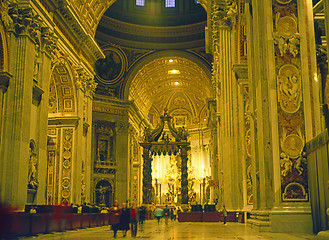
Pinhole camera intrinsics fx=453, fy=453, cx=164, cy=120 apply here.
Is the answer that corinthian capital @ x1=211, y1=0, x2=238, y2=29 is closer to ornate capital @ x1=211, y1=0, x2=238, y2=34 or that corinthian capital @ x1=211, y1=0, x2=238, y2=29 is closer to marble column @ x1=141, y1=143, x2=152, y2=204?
ornate capital @ x1=211, y1=0, x2=238, y2=34

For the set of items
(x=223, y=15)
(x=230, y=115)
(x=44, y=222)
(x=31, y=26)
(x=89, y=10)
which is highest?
(x=89, y=10)

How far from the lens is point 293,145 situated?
7871mm

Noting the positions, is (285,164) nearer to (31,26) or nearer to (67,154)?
(31,26)

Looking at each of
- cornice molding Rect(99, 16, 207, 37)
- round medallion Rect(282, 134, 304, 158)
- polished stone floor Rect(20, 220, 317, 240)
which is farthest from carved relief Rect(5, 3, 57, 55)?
cornice molding Rect(99, 16, 207, 37)

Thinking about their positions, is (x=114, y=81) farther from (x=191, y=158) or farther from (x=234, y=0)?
(x=234, y=0)

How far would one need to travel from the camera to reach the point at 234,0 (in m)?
14.1

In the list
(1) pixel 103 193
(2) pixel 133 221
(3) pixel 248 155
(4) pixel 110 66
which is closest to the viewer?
(2) pixel 133 221

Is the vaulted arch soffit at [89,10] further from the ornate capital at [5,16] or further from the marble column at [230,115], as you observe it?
the marble column at [230,115]

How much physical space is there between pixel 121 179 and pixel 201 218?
1331cm

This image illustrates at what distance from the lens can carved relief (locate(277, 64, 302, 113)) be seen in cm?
798

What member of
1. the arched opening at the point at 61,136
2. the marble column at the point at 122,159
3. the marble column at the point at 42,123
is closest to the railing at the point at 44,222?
the marble column at the point at 42,123

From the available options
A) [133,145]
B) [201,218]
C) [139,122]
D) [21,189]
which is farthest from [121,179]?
[21,189]

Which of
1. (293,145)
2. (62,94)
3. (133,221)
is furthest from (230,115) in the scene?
(62,94)

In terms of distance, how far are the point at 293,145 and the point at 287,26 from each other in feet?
7.22
